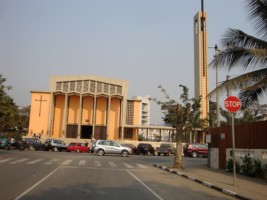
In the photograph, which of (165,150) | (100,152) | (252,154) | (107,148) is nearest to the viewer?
(252,154)

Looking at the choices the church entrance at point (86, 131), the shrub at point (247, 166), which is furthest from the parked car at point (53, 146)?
the shrub at point (247, 166)

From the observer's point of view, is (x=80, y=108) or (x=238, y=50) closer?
(x=238, y=50)

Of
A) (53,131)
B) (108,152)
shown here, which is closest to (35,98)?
(53,131)

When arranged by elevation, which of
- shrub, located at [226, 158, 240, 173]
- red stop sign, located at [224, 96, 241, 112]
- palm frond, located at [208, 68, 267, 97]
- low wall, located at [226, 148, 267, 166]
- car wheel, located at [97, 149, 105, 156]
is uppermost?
palm frond, located at [208, 68, 267, 97]

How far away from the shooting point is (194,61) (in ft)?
176

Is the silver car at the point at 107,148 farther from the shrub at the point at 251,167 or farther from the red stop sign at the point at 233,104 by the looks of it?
the red stop sign at the point at 233,104

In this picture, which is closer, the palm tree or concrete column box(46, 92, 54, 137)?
the palm tree

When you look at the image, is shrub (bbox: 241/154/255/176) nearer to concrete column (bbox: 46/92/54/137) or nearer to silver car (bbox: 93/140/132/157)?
silver car (bbox: 93/140/132/157)

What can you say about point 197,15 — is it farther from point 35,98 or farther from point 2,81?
point 2,81

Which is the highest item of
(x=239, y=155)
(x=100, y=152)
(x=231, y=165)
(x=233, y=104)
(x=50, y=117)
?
(x=50, y=117)

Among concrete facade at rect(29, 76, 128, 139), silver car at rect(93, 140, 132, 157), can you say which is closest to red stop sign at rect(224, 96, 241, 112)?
silver car at rect(93, 140, 132, 157)

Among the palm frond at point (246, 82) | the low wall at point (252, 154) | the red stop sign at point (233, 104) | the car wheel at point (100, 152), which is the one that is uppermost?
the palm frond at point (246, 82)

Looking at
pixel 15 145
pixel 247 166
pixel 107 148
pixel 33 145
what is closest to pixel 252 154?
pixel 247 166

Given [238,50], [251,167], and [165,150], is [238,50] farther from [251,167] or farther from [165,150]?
[165,150]
